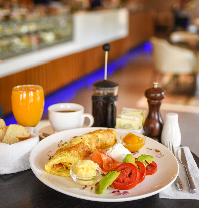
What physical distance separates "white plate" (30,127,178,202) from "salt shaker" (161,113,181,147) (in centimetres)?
A: 11

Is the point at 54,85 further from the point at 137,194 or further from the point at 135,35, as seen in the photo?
the point at 135,35

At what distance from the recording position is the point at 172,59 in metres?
5.08

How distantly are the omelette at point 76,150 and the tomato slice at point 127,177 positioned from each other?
0.62 feet

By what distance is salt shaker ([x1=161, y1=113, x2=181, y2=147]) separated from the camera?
1310 mm

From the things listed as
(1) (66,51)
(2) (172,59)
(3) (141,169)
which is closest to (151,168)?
(3) (141,169)

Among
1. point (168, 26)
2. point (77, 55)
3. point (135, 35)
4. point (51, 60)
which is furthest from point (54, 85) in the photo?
point (168, 26)

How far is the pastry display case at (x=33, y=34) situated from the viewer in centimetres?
391

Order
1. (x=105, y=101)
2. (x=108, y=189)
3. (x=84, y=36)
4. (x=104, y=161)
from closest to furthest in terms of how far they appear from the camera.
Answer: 1. (x=108, y=189)
2. (x=104, y=161)
3. (x=105, y=101)
4. (x=84, y=36)

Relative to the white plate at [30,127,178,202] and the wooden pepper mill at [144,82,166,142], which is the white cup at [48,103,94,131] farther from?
the wooden pepper mill at [144,82,166,142]

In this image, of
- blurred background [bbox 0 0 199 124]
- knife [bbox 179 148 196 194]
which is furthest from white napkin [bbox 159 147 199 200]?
blurred background [bbox 0 0 199 124]

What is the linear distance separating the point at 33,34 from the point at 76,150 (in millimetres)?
3773

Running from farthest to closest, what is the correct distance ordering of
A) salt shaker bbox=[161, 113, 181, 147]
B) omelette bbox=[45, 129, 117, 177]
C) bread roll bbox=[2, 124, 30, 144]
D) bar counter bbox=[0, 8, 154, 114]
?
bar counter bbox=[0, 8, 154, 114] → salt shaker bbox=[161, 113, 181, 147] → bread roll bbox=[2, 124, 30, 144] → omelette bbox=[45, 129, 117, 177]

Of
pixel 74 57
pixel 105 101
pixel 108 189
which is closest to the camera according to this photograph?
pixel 108 189

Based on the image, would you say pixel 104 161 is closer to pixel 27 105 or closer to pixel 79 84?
pixel 27 105
